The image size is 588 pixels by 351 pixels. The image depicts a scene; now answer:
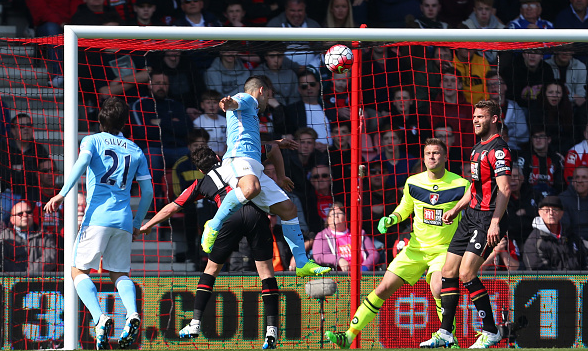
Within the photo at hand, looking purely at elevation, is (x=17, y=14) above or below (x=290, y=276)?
above

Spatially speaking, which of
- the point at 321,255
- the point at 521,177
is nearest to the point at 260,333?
the point at 321,255

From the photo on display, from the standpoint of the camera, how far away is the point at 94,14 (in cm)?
1055

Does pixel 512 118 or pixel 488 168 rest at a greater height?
pixel 512 118

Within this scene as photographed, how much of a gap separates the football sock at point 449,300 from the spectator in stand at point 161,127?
11.5 ft

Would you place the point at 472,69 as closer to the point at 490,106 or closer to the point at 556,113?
the point at 556,113

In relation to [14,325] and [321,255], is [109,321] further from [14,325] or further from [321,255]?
[321,255]

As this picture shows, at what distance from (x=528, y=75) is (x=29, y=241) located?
5835mm

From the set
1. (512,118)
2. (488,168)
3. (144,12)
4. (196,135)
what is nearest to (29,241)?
(196,135)

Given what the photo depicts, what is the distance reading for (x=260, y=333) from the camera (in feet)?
25.8

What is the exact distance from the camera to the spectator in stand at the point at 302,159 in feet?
30.3

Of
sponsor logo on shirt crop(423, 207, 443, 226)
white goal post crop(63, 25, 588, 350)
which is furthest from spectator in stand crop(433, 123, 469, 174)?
white goal post crop(63, 25, 588, 350)

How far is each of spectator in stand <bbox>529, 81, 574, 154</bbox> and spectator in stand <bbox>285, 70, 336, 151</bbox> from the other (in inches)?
93.9

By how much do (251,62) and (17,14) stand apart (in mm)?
3204

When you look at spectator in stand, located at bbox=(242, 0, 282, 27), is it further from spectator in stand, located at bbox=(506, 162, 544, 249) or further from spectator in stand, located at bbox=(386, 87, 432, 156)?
spectator in stand, located at bbox=(506, 162, 544, 249)
